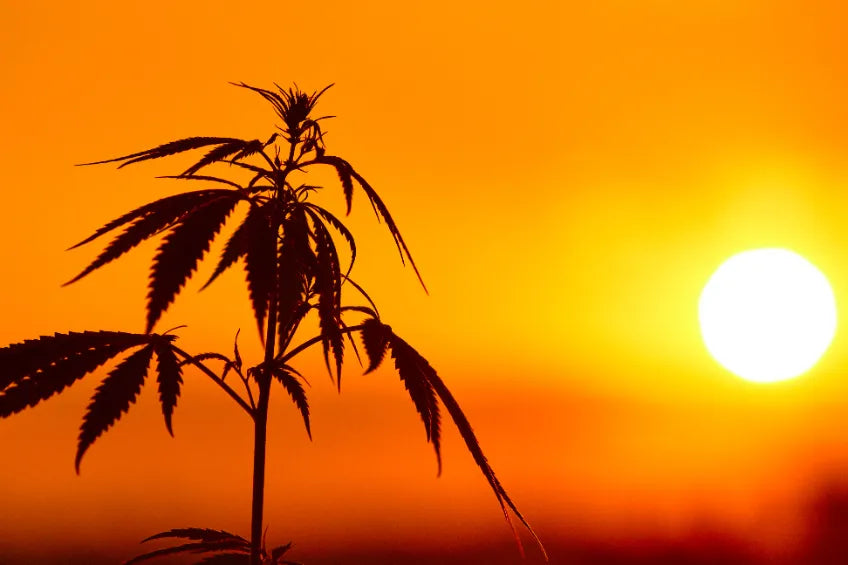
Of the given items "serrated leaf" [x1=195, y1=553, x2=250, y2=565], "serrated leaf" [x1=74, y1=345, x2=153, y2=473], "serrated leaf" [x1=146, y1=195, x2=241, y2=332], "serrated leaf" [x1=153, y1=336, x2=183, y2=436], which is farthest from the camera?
"serrated leaf" [x1=195, y1=553, x2=250, y2=565]

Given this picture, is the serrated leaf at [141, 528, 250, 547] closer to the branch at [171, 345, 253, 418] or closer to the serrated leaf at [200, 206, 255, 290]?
the branch at [171, 345, 253, 418]

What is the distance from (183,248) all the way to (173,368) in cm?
56

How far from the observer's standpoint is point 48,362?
2.48 metres

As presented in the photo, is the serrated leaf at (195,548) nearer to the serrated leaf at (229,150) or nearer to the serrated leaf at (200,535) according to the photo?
the serrated leaf at (200,535)

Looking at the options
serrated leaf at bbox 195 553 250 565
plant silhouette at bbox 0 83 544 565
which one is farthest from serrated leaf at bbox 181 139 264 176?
serrated leaf at bbox 195 553 250 565

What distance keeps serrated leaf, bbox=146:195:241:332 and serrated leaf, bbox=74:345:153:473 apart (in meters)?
0.46

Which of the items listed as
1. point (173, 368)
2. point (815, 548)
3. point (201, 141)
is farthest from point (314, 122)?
point (815, 548)

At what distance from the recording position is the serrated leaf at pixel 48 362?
2.41 meters

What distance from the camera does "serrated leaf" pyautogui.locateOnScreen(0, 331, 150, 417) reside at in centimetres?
241

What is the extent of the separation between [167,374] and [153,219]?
1.70 feet

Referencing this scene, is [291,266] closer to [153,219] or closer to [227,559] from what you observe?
[153,219]

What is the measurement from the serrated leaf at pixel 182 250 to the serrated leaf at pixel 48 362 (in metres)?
0.50

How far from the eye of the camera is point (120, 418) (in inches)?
96.2

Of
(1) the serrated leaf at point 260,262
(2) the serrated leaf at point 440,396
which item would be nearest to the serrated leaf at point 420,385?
(2) the serrated leaf at point 440,396
